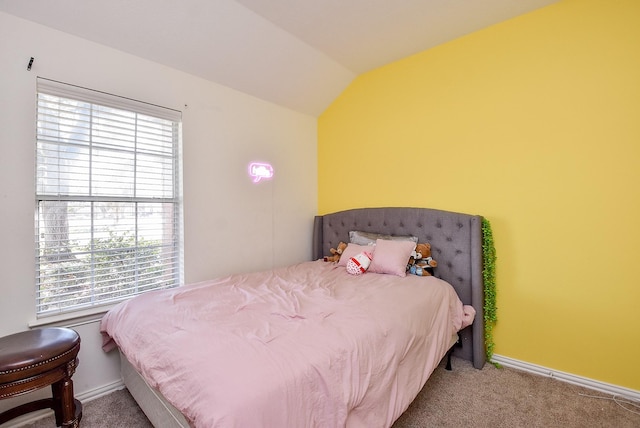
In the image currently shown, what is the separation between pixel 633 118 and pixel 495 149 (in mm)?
780

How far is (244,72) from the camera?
263cm

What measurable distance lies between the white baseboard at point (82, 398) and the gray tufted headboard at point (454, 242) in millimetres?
2378

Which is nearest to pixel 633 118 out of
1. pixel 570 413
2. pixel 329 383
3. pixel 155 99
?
pixel 570 413

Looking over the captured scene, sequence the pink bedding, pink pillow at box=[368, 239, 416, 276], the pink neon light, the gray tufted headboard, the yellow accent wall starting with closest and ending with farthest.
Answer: the pink bedding
the yellow accent wall
the gray tufted headboard
pink pillow at box=[368, 239, 416, 276]
the pink neon light

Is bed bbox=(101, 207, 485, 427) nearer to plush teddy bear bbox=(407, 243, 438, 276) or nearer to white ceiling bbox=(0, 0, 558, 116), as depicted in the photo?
plush teddy bear bbox=(407, 243, 438, 276)

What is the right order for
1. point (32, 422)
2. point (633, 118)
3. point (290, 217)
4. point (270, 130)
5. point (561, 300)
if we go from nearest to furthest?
point (32, 422) → point (633, 118) → point (561, 300) → point (270, 130) → point (290, 217)

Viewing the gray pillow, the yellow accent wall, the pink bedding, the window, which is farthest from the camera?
the gray pillow

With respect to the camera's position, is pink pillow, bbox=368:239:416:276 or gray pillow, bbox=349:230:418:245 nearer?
pink pillow, bbox=368:239:416:276

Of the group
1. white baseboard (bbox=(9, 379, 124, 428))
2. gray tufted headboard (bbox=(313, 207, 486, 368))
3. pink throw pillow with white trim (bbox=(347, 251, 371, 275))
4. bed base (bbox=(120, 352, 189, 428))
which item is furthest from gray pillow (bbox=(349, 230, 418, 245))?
white baseboard (bbox=(9, 379, 124, 428))

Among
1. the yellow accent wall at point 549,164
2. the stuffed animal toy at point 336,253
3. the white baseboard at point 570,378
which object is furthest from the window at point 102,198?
the white baseboard at point 570,378

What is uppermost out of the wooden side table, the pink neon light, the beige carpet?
the pink neon light

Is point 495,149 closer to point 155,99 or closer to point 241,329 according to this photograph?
point 241,329

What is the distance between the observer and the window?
1.83 m

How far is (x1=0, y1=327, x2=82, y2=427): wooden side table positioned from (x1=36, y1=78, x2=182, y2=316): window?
46 cm
